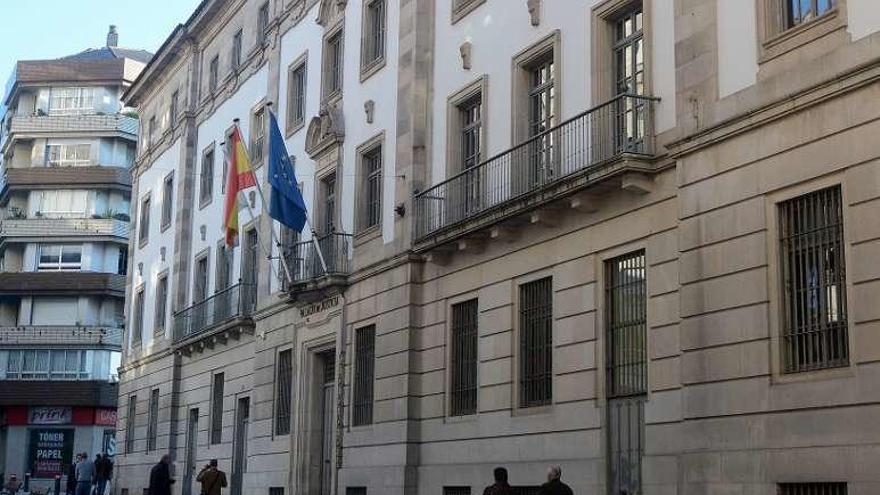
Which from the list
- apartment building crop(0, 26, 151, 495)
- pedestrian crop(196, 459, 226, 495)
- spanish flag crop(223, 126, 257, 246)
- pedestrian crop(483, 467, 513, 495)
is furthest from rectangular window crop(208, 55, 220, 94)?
→ apartment building crop(0, 26, 151, 495)

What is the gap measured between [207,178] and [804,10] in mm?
28033

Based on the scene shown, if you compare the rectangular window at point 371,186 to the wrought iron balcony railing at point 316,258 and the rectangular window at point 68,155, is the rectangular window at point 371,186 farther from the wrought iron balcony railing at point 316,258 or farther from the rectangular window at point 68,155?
the rectangular window at point 68,155

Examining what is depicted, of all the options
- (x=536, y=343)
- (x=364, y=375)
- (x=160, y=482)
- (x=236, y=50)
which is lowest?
(x=160, y=482)

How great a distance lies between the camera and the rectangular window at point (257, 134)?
Result: 36.9 metres

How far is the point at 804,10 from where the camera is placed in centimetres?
1672

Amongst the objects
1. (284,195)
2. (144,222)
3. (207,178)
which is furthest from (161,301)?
(284,195)

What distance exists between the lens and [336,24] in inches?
1254

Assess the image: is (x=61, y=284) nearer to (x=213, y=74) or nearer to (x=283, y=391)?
(x=213, y=74)

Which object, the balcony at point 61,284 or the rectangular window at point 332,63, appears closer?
the rectangular window at point 332,63

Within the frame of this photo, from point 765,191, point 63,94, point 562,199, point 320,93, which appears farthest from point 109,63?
point 765,191

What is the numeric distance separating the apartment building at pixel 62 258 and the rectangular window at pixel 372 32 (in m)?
40.9

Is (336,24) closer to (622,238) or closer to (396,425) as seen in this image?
(396,425)

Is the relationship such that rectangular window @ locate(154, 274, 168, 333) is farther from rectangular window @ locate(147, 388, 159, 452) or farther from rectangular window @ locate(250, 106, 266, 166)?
rectangular window @ locate(250, 106, 266, 166)

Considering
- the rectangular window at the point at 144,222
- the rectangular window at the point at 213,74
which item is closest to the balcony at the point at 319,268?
the rectangular window at the point at 213,74
